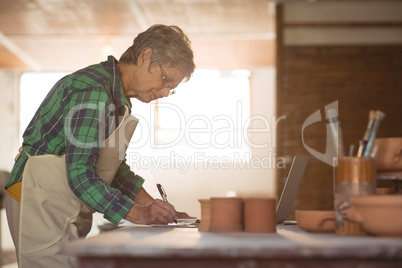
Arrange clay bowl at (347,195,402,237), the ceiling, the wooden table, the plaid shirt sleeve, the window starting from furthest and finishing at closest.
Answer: the window
the ceiling
the plaid shirt sleeve
clay bowl at (347,195,402,237)
the wooden table

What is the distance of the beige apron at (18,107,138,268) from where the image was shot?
5.78 ft

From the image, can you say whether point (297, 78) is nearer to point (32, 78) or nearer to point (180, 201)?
point (180, 201)

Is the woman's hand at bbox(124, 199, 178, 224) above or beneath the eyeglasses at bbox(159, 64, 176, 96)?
beneath

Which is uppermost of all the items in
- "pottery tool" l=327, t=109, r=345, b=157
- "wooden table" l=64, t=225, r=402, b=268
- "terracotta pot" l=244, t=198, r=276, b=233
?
"pottery tool" l=327, t=109, r=345, b=157

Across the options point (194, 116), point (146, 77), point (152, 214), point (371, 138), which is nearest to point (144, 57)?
point (146, 77)

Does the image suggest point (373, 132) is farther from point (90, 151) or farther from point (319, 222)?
point (90, 151)

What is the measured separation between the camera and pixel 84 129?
5.57 ft

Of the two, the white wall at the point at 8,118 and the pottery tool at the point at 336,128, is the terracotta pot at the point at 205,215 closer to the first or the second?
the pottery tool at the point at 336,128

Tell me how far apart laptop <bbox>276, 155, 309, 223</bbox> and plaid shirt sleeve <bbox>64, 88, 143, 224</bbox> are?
68 cm

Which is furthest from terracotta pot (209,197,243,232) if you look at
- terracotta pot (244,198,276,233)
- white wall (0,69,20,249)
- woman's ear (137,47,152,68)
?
white wall (0,69,20,249)

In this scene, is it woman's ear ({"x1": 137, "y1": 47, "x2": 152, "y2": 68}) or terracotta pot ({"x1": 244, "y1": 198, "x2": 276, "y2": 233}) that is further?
woman's ear ({"x1": 137, "y1": 47, "x2": 152, "y2": 68})

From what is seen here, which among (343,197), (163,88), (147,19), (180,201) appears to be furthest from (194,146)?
(343,197)

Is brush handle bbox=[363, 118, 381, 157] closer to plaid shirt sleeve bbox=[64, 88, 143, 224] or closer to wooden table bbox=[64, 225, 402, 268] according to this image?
wooden table bbox=[64, 225, 402, 268]

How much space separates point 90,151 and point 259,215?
64 centimetres
